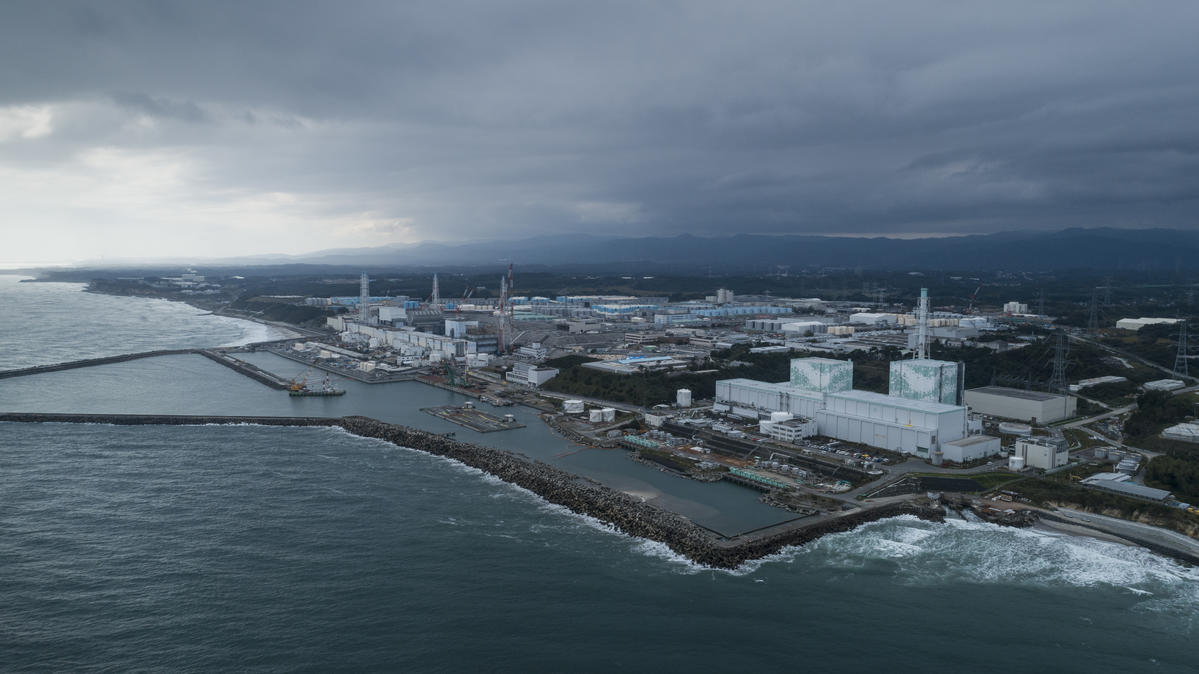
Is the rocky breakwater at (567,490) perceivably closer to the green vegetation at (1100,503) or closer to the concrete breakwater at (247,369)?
the green vegetation at (1100,503)

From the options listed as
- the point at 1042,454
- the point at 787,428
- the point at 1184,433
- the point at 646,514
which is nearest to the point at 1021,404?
the point at 1184,433

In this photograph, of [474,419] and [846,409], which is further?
[474,419]

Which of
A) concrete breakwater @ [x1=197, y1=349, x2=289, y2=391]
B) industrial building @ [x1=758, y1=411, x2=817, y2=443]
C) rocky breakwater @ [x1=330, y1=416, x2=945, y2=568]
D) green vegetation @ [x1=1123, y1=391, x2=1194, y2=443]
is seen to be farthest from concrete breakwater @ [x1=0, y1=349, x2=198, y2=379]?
green vegetation @ [x1=1123, y1=391, x2=1194, y2=443]

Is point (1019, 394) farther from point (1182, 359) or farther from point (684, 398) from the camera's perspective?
point (1182, 359)

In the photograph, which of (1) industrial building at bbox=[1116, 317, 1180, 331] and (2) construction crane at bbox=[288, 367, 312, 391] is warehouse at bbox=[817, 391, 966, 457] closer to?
(2) construction crane at bbox=[288, 367, 312, 391]

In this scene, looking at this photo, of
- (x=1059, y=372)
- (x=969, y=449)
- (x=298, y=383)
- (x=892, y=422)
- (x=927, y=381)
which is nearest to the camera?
(x=969, y=449)

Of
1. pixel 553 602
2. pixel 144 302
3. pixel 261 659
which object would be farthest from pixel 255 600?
pixel 144 302
